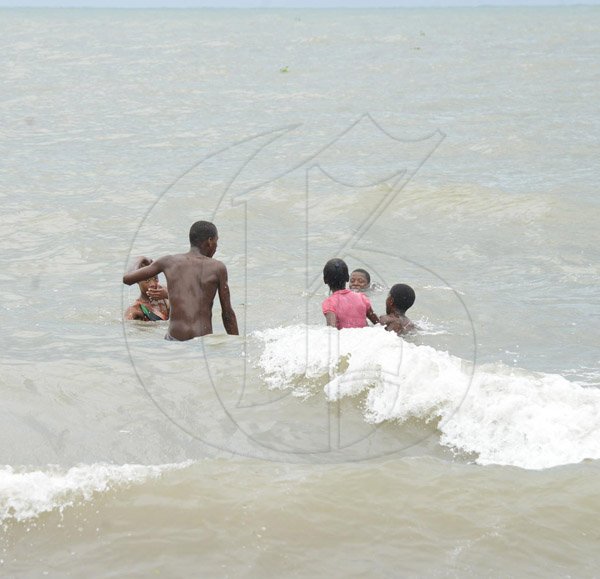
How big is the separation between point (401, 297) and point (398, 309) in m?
0.11

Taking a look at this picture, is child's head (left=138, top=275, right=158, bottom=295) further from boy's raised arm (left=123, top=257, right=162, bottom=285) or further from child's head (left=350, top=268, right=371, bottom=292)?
child's head (left=350, top=268, right=371, bottom=292)

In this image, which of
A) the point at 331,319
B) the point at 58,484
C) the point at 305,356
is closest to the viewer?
the point at 58,484

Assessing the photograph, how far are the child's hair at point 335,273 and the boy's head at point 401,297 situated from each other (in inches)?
17.8

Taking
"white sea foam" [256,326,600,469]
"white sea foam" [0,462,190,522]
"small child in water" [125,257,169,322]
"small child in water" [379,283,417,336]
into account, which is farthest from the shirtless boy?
"white sea foam" [0,462,190,522]

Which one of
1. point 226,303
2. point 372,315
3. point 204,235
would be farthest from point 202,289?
point 372,315

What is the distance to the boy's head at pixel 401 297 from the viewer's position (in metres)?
7.25

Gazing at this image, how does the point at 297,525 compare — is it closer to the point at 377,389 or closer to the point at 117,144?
the point at 377,389

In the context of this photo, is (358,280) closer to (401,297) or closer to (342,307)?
(401,297)

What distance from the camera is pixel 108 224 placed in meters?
12.3

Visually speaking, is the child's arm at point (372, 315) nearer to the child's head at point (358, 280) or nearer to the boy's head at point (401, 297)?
the boy's head at point (401, 297)

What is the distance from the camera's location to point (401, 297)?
23.9 feet

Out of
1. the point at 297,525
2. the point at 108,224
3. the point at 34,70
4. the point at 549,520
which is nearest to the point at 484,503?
the point at 549,520

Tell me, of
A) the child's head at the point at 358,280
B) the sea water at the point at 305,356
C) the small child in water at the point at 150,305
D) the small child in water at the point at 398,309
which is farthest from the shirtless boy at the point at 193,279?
the child's head at the point at 358,280

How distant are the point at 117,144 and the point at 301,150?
131 inches
